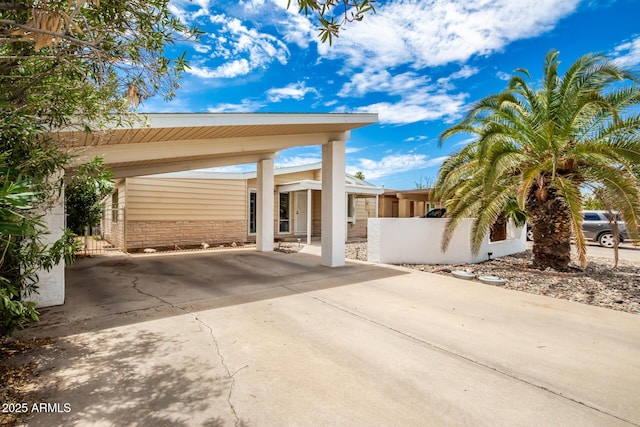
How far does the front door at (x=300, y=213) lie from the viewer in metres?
16.3

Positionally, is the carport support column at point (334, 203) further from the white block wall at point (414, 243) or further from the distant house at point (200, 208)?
the distant house at point (200, 208)

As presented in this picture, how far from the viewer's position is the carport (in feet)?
16.8

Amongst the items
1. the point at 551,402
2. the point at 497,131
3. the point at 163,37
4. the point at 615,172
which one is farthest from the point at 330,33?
the point at 615,172

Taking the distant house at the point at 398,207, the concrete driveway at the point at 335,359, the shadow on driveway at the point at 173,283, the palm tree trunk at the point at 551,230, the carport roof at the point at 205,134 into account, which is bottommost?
the concrete driveway at the point at 335,359

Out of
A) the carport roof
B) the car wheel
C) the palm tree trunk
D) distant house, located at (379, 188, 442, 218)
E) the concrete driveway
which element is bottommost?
the concrete driveway

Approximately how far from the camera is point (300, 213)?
651 inches

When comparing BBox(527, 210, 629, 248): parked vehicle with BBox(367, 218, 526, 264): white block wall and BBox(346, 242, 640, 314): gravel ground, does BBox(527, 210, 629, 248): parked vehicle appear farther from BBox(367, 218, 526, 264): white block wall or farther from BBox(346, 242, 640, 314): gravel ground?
BBox(367, 218, 526, 264): white block wall

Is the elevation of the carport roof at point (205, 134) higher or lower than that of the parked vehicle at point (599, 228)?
higher

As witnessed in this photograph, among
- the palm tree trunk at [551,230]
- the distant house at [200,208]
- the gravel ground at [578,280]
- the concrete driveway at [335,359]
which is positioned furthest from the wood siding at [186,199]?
the palm tree trunk at [551,230]

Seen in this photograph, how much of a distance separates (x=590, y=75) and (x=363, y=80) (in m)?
7.19

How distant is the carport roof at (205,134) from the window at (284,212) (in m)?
7.12

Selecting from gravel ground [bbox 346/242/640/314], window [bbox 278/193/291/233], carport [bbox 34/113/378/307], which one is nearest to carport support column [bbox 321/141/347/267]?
carport [bbox 34/113/378/307]

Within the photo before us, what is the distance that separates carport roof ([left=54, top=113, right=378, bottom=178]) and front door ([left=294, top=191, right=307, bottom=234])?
754cm

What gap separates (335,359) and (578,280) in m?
6.68
